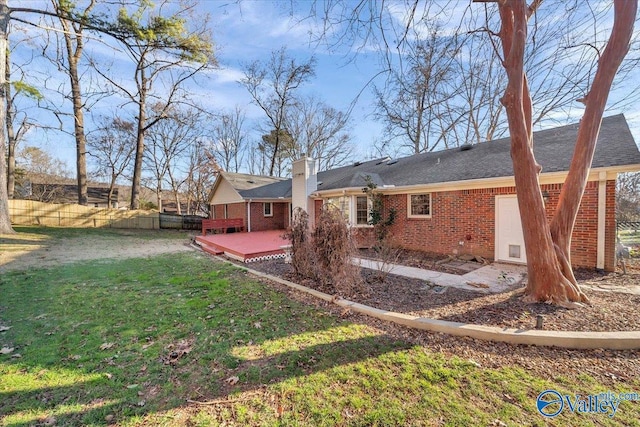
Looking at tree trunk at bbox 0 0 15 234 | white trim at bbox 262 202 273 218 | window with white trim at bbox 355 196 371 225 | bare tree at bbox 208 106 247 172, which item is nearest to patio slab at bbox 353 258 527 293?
window with white trim at bbox 355 196 371 225

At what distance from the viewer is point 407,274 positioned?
649cm

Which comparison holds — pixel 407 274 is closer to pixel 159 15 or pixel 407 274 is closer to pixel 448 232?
pixel 448 232

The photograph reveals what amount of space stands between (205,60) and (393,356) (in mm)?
17296

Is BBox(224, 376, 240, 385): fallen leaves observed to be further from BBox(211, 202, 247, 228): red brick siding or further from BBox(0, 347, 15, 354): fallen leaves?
BBox(211, 202, 247, 228): red brick siding

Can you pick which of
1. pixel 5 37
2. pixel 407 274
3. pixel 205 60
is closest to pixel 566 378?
pixel 407 274

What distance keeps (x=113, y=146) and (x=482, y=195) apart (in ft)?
96.6

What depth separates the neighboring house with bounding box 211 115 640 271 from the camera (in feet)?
20.3

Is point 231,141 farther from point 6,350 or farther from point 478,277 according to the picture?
point 6,350

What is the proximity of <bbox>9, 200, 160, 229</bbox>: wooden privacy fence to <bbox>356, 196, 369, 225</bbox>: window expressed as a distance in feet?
56.4

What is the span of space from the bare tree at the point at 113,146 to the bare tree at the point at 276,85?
11.3 meters

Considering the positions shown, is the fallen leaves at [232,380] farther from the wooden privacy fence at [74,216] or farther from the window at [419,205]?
the wooden privacy fence at [74,216]

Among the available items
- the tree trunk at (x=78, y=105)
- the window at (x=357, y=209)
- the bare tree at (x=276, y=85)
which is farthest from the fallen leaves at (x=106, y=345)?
the bare tree at (x=276, y=85)

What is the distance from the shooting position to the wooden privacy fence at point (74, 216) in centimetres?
1609

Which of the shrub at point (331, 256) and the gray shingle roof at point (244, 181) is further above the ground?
the gray shingle roof at point (244, 181)
